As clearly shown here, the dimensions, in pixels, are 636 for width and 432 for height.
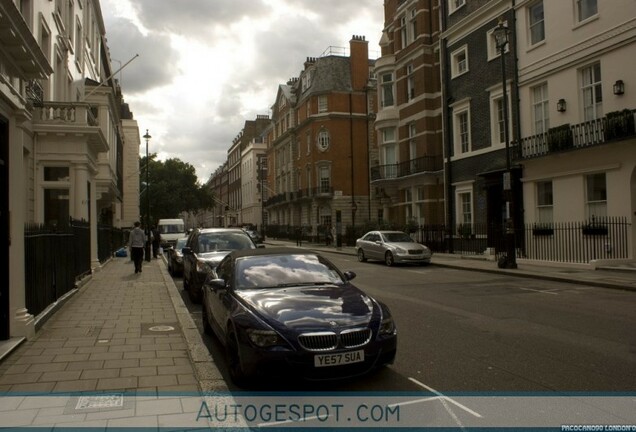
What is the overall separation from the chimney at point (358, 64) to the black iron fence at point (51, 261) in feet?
136

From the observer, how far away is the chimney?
2068 inches

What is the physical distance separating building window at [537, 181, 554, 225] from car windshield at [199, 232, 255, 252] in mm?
13132

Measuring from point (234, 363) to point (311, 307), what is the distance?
40.5 inches

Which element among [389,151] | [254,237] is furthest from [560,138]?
[389,151]

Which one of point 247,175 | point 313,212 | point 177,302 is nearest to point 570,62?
point 177,302

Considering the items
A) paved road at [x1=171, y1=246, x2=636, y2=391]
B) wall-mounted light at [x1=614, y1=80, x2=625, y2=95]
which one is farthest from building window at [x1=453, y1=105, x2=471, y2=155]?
paved road at [x1=171, y1=246, x2=636, y2=391]

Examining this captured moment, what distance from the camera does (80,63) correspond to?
23.7 metres

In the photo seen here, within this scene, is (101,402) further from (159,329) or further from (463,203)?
(463,203)

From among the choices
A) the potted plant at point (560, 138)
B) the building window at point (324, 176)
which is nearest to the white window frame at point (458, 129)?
the potted plant at point (560, 138)

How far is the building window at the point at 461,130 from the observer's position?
26031 millimetres

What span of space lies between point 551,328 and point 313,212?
4610cm

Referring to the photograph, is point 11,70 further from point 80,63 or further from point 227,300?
point 80,63

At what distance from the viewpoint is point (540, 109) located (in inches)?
833

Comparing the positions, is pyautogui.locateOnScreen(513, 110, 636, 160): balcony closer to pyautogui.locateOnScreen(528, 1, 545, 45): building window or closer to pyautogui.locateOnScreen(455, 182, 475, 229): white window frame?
pyautogui.locateOnScreen(528, 1, 545, 45): building window
